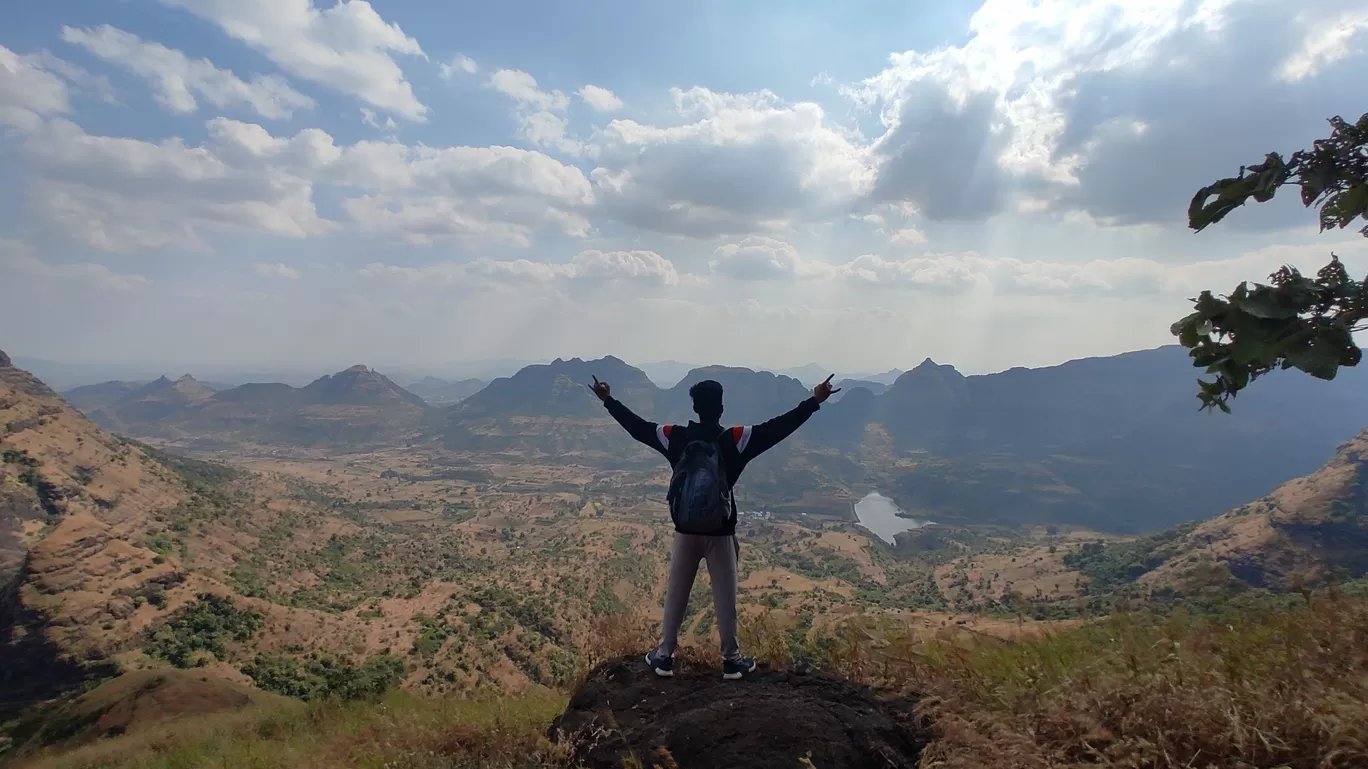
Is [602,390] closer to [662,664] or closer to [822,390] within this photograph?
[822,390]

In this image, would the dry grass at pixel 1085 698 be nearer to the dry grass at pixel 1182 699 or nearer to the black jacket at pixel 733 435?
the dry grass at pixel 1182 699

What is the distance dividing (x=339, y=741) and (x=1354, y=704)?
752cm

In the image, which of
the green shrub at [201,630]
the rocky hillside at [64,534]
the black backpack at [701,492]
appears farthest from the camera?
the green shrub at [201,630]

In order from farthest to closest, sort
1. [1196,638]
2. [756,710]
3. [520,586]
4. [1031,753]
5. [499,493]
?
[499,493]
[520,586]
[756,710]
[1196,638]
[1031,753]

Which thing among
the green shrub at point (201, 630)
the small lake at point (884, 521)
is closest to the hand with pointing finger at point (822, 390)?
the green shrub at point (201, 630)

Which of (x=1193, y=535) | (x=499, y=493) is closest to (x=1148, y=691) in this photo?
(x=1193, y=535)

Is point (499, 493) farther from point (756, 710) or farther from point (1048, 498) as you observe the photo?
point (756, 710)

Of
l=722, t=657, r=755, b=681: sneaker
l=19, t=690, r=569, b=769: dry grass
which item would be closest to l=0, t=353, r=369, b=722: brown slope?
l=19, t=690, r=569, b=769: dry grass

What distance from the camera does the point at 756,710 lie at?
172 inches

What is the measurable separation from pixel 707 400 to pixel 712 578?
65.4 inches

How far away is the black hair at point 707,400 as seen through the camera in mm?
5887

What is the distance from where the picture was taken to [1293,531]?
66375 mm

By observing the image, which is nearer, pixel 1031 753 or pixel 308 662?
pixel 1031 753

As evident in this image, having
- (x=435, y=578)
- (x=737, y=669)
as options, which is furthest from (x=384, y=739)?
(x=435, y=578)
